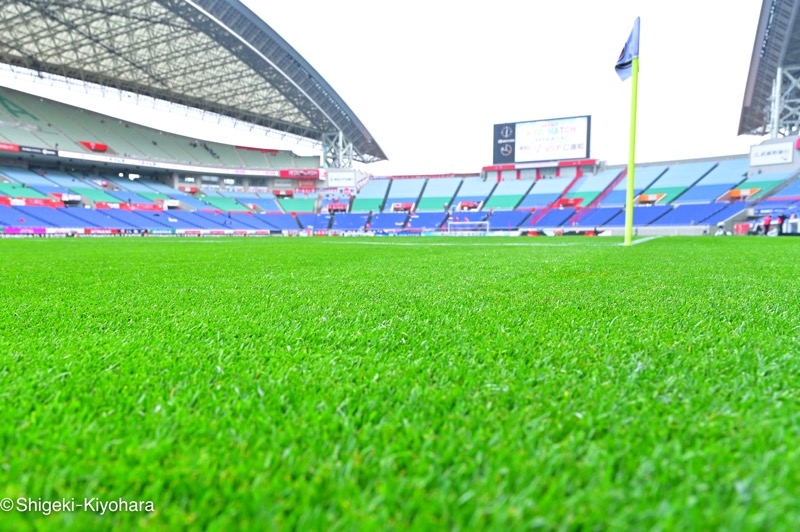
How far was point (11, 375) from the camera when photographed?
0.97 m

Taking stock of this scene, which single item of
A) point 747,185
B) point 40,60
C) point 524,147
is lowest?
point 747,185

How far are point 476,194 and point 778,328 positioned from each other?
3595cm

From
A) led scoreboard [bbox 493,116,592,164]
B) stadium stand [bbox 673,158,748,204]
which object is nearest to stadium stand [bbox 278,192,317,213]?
led scoreboard [bbox 493,116,592,164]

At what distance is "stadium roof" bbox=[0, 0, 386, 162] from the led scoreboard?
12.4 metres

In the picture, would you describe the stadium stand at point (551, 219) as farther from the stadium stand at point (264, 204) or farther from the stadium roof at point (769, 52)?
the stadium stand at point (264, 204)

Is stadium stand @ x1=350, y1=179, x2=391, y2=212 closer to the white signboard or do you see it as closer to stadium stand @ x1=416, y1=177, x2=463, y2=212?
stadium stand @ x1=416, y1=177, x2=463, y2=212

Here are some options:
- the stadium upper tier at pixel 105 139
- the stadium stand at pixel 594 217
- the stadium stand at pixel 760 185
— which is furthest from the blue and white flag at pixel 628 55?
the stadium upper tier at pixel 105 139

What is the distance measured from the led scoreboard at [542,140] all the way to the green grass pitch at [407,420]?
110 ft

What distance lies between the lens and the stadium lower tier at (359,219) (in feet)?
82.7

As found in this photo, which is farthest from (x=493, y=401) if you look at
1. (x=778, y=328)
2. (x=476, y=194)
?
(x=476, y=194)

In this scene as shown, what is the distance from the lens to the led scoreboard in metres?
31.5

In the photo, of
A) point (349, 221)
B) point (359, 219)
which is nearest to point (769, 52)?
point (359, 219)

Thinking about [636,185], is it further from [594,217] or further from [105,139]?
[105,139]

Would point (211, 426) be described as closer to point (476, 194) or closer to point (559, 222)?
point (559, 222)
